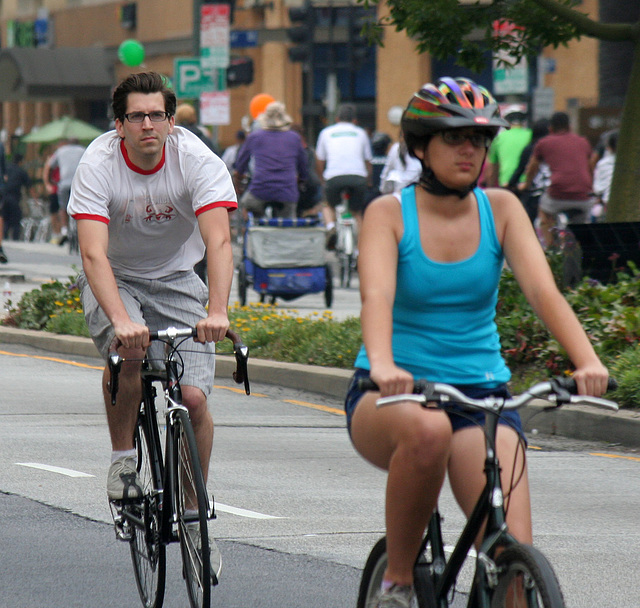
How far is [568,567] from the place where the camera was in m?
5.41

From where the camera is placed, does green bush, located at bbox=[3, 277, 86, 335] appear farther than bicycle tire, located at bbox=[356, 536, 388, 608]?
Yes

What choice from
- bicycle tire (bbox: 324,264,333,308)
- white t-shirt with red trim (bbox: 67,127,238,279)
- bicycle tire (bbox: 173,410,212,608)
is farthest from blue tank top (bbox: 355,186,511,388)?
bicycle tire (bbox: 324,264,333,308)

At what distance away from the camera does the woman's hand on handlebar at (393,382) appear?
11.1 feet

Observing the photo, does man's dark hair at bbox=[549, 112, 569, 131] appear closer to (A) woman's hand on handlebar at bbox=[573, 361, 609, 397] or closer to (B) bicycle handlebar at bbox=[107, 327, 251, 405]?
(B) bicycle handlebar at bbox=[107, 327, 251, 405]

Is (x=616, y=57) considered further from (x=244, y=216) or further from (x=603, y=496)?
(x=603, y=496)

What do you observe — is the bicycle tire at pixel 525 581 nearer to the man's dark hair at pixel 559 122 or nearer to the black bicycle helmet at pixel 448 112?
the black bicycle helmet at pixel 448 112

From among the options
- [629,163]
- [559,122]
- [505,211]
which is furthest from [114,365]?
[559,122]

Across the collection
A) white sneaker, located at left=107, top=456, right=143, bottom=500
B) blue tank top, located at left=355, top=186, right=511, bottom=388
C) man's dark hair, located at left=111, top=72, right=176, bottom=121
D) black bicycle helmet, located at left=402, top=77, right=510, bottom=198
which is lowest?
white sneaker, located at left=107, top=456, right=143, bottom=500

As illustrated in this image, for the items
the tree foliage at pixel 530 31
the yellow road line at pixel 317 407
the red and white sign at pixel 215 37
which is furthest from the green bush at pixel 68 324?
the red and white sign at pixel 215 37

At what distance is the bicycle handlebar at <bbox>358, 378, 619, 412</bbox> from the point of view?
11.0ft

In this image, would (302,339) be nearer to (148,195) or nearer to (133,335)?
(148,195)

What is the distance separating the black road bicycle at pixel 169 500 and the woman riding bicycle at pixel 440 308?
793 mm

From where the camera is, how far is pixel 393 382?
337cm

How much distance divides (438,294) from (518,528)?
61cm
